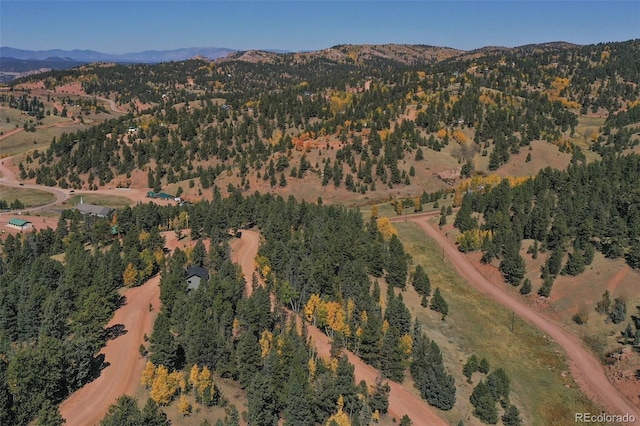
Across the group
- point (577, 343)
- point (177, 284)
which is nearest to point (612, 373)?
point (577, 343)

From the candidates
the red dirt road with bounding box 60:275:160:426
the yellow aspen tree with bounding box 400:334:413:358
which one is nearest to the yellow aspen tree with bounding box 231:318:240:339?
the red dirt road with bounding box 60:275:160:426

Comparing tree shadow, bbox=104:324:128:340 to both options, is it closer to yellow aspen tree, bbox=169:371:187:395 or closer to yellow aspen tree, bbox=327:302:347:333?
yellow aspen tree, bbox=169:371:187:395

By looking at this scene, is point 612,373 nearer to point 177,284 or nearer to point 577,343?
point 577,343

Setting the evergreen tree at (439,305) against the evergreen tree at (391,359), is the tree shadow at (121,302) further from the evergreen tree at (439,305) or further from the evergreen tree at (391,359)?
the evergreen tree at (439,305)

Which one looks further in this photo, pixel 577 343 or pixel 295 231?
pixel 295 231

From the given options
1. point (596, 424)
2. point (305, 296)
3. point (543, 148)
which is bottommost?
point (596, 424)

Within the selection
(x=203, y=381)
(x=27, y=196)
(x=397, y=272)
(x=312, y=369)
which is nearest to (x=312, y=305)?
(x=312, y=369)

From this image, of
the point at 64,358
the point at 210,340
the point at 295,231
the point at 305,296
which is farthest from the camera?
the point at 295,231
